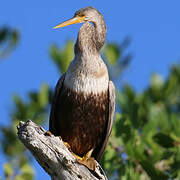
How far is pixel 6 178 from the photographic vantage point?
8242 millimetres

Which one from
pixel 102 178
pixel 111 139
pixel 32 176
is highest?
pixel 32 176

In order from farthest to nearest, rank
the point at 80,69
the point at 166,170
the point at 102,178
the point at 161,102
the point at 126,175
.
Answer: the point at 161,102 < the point at 166,170 < the point at 126,175 < the point at 80,69 < the point at 102,178

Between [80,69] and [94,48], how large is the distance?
1.28 feet

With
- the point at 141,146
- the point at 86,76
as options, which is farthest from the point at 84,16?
the point at 141,146

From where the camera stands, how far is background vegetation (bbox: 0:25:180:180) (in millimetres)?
7582

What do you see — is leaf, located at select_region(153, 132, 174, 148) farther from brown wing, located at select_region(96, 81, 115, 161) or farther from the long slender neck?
the long slender neck

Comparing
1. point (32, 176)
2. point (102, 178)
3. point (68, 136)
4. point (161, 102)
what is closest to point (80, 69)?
point (68, 136)

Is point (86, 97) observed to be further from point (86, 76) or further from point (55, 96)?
point (55, 96)

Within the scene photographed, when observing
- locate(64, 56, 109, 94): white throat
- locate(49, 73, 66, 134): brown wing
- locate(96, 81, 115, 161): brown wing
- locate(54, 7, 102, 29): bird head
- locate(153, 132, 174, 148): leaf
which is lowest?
locate(153, 132, 174, 148): leaf

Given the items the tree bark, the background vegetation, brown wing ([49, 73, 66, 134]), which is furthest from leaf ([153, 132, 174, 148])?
the tree bark

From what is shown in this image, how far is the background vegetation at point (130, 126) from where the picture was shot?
7.58 metres

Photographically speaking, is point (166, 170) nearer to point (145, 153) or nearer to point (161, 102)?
point (145, 153)

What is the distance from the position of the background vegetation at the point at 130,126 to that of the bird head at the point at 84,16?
1.34m

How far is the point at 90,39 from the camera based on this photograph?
721 cm
